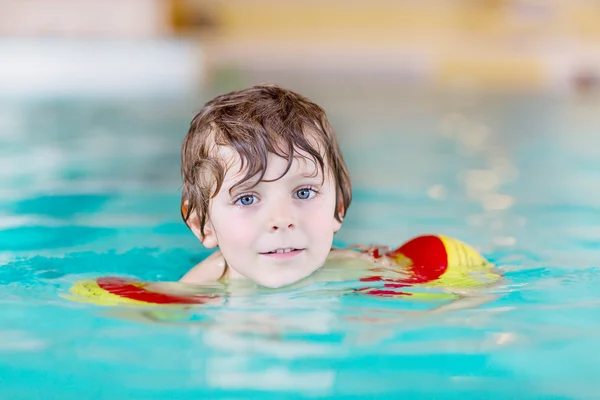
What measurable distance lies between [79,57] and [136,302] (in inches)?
414

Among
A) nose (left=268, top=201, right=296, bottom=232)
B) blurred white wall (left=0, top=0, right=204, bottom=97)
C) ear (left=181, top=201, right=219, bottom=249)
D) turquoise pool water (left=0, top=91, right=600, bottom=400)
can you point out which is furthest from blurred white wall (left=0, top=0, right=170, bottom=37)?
nose (left=268, top=201, right=296, bottom=232)

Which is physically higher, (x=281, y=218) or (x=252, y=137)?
(x=252, y=137)

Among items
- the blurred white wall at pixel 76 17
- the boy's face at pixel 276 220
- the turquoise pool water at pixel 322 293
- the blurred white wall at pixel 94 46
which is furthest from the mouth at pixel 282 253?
the blurred white wall at pixel 76 17

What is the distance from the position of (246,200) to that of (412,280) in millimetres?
524

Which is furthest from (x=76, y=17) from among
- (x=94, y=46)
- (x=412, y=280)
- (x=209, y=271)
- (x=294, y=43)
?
(x=412, y=280)

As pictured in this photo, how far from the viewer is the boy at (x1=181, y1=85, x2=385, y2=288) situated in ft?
6.56

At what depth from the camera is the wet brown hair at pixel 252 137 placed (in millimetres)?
2006

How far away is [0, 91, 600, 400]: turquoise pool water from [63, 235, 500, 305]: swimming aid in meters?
0.07

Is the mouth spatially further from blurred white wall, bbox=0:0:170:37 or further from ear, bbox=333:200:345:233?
blurred white wall, bbox=0:0:170:37

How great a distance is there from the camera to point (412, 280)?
228cm

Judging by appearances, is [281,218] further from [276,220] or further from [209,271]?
[209,271]

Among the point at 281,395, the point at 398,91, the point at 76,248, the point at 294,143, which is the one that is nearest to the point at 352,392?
the point at 281,395

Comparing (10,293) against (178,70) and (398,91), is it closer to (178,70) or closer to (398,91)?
(398,91)

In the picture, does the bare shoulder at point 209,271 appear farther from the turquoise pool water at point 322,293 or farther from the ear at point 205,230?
the turquoise pool water at point 322,293
